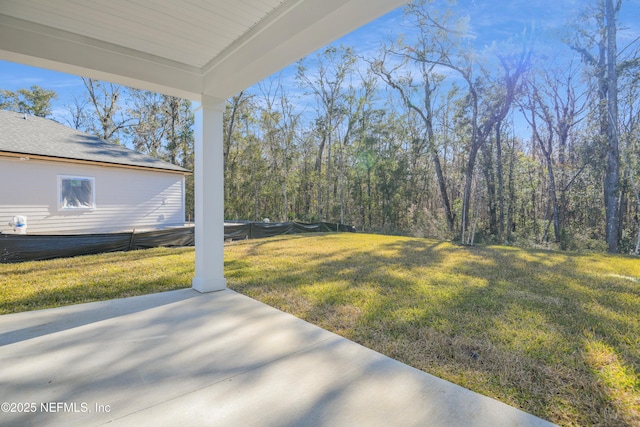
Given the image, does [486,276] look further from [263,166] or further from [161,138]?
[161,138]

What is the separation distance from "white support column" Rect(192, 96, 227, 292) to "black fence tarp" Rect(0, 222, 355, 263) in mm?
4599

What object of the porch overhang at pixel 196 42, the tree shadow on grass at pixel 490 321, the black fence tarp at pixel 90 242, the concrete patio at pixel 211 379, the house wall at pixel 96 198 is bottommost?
the tree shadow on grass at pixel 490 321

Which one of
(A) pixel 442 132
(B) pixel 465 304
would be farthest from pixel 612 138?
(B) pixel 465 304

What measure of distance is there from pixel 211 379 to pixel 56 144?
10197mm

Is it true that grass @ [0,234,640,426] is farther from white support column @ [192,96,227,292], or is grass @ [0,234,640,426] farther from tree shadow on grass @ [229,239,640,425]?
white support column @ [192,96,227,292]

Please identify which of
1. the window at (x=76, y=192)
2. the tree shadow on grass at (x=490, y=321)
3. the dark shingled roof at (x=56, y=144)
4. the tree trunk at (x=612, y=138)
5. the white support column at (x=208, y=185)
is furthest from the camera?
the tree trunk at (x=612, y=138)

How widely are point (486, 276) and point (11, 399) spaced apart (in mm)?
5454

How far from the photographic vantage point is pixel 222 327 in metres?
2.63

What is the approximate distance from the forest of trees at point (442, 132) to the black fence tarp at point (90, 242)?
874 cm

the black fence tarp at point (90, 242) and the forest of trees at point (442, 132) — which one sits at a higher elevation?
the forest of trees at point (442, 132)

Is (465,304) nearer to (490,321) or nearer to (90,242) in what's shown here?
(490,321)

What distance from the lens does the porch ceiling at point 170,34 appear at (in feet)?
6.87

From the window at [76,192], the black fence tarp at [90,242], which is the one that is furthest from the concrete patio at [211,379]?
the window at [76,192]

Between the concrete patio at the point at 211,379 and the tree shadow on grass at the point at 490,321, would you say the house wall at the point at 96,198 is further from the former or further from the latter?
the concrete patio at the point at 211,379
